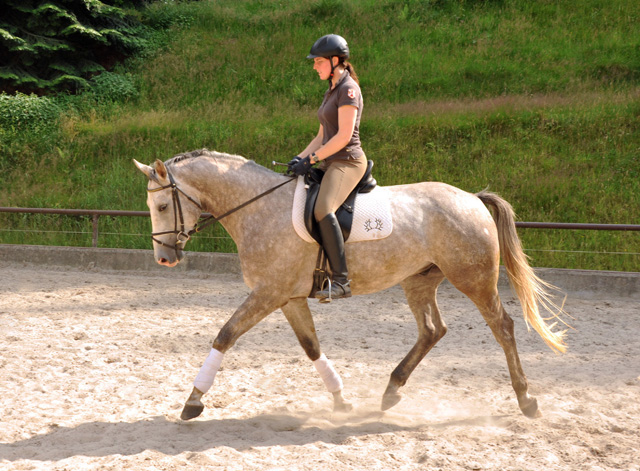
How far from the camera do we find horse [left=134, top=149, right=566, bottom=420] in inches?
163

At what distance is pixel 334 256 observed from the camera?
4.16m

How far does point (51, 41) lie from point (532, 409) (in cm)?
1901

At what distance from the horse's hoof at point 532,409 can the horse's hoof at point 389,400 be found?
0.95 metres

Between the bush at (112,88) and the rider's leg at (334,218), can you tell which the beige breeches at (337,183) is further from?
the bush at (112,88)

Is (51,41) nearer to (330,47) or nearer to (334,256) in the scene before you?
(330,47)

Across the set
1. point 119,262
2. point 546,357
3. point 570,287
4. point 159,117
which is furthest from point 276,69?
point 546,357

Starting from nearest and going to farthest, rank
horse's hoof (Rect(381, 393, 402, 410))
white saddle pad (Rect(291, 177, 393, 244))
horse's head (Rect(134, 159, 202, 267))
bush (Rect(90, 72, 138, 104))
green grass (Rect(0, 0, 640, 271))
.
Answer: horse's head (Rect(134, 159, 202, 267)), white saddle pad (Rect(291, 177, 393, 244)), horse's hoof (Rect(381, 393, 402, 410)), green grass (Rect(0, 0, 640, 271)), bush (Rect(90, 72, 138, 104))

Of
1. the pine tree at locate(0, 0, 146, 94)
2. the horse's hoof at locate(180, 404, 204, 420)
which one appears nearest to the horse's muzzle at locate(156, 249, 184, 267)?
the horse's hoof at locate(180, 404, 204, 420)

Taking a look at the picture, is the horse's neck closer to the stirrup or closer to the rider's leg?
the rider's leg

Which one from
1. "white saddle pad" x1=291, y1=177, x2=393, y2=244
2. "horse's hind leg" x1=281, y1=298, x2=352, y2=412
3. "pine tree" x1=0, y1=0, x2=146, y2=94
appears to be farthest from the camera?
"pine tree" x1=0, y1=0, x2=146, y2=94

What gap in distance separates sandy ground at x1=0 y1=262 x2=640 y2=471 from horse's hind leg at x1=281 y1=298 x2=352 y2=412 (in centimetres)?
13

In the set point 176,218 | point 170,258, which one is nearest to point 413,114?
point 176,218

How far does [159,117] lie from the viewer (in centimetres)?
1677

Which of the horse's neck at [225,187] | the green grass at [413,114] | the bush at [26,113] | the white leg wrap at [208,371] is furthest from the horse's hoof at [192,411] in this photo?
the bush at [26,113]
